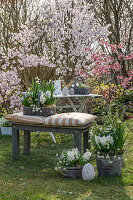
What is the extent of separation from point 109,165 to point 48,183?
80cm

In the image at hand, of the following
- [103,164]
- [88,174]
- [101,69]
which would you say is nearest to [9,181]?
[88,174]

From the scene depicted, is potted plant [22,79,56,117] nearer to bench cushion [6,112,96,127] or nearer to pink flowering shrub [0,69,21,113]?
bench cushion [6,112,96,127]

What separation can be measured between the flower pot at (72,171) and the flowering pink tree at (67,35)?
185 inches

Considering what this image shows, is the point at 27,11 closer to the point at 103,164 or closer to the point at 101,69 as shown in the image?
the point at 101,69

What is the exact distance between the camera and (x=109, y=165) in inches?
138

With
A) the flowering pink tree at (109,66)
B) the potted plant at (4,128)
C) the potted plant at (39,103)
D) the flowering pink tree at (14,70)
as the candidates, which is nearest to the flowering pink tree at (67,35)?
the flowering pink tree at (109,66)

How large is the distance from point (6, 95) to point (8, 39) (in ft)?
7.47

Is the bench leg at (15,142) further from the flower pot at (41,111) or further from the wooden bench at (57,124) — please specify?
the flower pot at (41,111)

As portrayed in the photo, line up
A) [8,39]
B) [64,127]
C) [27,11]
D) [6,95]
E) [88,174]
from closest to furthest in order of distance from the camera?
[88,174]
[64,127]
[6,95]
[8,39]
[27,11]

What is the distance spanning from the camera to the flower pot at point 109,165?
11.4 ft

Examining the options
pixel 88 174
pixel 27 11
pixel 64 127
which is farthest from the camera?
pixel 27 11

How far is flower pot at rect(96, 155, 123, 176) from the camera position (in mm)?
3486

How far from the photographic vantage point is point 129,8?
10188 mm

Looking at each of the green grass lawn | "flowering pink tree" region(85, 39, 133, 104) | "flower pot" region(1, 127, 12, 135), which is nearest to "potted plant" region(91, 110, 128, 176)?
the green grass lawn
